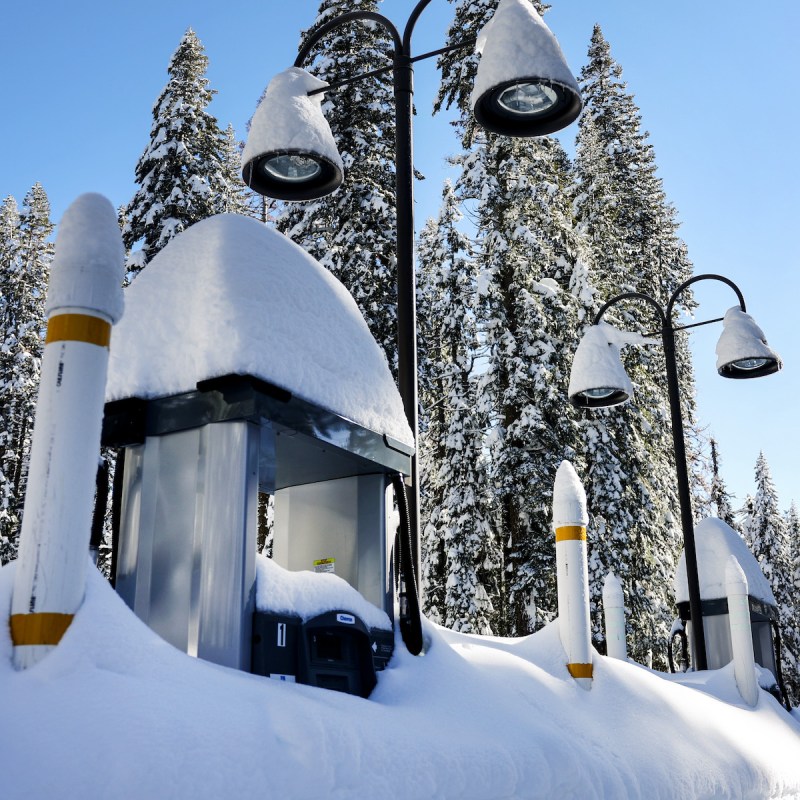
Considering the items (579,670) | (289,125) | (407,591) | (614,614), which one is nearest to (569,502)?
(579,670)

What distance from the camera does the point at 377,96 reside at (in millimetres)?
20766

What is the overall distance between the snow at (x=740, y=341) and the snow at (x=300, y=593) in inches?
304

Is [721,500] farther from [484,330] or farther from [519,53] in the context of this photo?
[519,53]

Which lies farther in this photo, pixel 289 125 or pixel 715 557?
pixel 715 557

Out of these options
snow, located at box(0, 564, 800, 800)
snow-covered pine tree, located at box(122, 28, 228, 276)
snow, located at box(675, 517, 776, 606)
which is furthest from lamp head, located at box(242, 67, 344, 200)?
snow-covered pine tree, located at box(122, 28, 228, 276)

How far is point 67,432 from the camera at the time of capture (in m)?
2.98

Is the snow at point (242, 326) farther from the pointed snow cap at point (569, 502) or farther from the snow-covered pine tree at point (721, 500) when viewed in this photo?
the snow-covered pine tree at point (721, 500)

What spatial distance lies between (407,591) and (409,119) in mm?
3915

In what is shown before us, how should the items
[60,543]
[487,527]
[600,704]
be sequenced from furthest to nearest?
[487,527]
[600,704]
[60,543]

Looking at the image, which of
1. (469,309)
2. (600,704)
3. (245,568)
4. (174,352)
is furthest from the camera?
(469,309)

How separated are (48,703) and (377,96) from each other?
19747mm

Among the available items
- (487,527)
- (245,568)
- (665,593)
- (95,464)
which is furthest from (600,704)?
(665,593)

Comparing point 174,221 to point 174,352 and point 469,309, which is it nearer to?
point 469,309

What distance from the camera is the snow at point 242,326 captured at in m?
4.28
